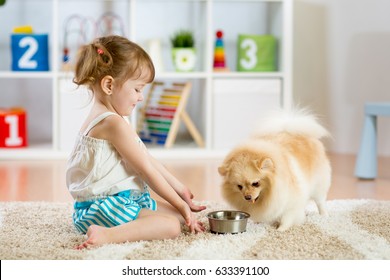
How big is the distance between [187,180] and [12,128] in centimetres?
100

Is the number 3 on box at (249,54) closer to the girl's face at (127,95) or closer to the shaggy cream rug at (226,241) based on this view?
the shaggy cream rug at (226,241)

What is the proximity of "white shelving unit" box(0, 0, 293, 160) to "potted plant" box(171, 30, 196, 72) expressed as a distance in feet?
0.20

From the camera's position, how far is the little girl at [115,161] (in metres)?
1.47

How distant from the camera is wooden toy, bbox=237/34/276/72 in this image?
3117mm

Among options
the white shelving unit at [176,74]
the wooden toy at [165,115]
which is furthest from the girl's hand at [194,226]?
the wooden toy at [165,115]

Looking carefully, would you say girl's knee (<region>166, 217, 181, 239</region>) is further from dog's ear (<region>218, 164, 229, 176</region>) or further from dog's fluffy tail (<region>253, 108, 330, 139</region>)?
dog's fluffy tail (<region>253, 108, 330, 139</region>)

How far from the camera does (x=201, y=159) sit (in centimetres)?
298

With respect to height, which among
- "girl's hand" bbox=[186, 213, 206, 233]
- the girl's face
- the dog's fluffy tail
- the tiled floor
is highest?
the girl's face

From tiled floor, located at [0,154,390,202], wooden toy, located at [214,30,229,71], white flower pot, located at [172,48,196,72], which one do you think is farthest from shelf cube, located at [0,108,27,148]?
wooden toy, located at [214,30,229,71]

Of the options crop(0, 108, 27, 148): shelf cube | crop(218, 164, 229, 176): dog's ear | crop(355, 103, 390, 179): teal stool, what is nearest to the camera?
crop(218, 164, 229, 176): dog's ear

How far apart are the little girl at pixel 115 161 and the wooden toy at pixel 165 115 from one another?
155cm

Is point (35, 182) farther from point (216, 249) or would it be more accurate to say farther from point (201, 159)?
point (216, 249)
